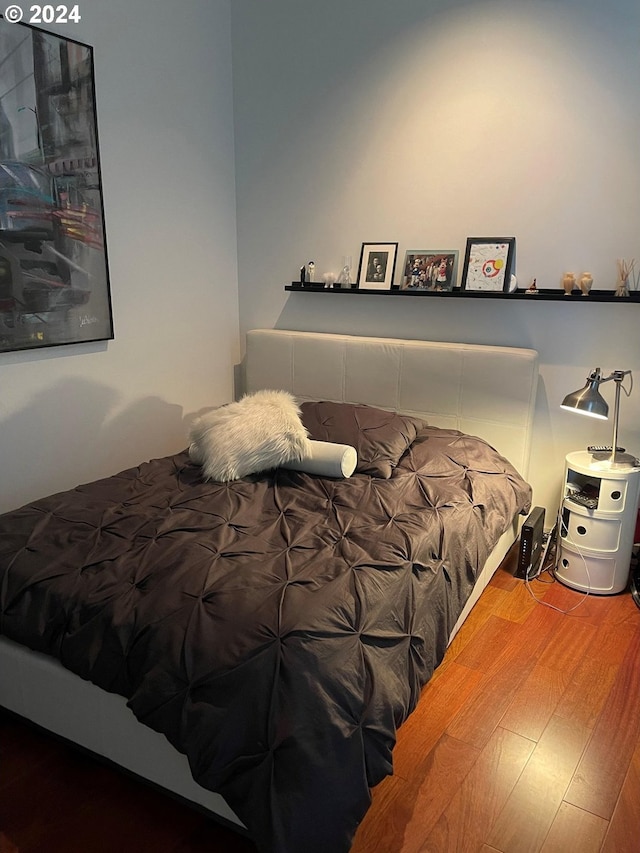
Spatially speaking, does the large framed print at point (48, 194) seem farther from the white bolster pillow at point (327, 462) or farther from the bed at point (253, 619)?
the white bolster pillow at point (327, 462)

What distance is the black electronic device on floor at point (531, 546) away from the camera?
2865mm

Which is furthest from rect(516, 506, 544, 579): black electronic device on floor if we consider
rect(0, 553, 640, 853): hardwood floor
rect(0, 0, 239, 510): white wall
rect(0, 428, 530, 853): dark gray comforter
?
rect(0, 0, 239, 510): white wall

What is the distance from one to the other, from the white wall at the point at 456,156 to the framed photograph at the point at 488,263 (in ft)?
0.22

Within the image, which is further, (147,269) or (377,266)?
(377,266)

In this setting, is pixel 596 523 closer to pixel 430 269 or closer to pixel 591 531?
pixel 591 531

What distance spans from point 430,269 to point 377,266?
0.30 m

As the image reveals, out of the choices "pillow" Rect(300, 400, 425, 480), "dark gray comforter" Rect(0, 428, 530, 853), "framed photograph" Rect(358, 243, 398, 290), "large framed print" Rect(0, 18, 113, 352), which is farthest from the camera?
"framed photograph" Rect(358, 243, 398, 290)

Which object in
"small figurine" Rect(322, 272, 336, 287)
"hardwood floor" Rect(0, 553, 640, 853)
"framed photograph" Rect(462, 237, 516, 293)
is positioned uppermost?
"framed photograph" Rect(462, 237, 516, 293)

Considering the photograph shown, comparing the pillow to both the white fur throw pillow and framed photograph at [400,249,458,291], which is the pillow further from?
framed photograph at [400,249,458,291]

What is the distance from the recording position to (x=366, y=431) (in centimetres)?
277

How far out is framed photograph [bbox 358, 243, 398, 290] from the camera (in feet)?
10.7

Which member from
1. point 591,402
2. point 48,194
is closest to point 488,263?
point 591,402

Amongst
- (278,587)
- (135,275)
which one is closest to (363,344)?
(135,275)

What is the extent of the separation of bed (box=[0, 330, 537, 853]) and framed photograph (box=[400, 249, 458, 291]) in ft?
2.90
